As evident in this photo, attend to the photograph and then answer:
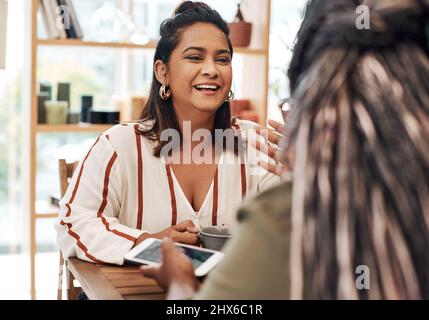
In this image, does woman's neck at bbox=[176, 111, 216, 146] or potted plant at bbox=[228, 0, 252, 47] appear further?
potted plant at bbox=[228, 0, 252, 47]

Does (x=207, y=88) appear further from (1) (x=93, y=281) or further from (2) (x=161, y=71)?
(1) (x=93, y=281)

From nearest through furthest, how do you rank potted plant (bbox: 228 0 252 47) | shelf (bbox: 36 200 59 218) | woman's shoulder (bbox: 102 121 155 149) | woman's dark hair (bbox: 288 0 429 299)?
woman's dark hair (bbox: 288 0 429 299), woman's shoulder (bbox: 102 121 155 149), shelf (bbox: 36 200 59 218), potted plant (bbox: 228 0 252 47)

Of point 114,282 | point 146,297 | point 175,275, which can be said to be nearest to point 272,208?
point 175,275

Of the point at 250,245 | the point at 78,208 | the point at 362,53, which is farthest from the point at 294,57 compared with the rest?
the point at 78,208

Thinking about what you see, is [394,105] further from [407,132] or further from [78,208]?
[78,208]

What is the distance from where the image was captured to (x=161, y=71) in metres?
1.99

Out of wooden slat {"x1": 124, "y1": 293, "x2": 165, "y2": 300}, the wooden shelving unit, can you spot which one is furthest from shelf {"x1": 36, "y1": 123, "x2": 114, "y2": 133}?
wooden slat {"x1": 124, "y1": 293, "x2": 165, "y2": 300}

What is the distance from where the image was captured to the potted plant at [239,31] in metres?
3.40

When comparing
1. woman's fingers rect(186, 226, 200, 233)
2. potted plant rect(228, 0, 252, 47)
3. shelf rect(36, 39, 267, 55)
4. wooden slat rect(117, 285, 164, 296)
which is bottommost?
wooden slat rect(117, 285, 164, 296)

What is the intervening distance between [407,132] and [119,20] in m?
2.60

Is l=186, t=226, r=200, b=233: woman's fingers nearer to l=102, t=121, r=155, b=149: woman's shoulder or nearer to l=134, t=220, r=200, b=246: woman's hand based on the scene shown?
l=134, t=220, r=200, b=246: woman's hand

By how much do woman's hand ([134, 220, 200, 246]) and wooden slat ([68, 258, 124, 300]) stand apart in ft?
0.43

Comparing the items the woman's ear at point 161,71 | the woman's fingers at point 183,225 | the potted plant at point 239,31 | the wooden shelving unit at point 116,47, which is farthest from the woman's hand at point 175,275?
the potted plant at point 239,31

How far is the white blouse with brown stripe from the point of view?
164 centimetres
